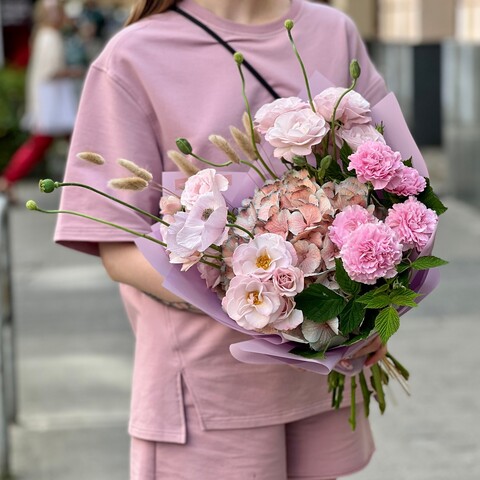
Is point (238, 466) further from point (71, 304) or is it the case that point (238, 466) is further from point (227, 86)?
point (71, 304)

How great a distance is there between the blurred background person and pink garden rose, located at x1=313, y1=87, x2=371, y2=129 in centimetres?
993

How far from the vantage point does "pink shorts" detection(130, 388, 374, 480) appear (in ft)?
8.45

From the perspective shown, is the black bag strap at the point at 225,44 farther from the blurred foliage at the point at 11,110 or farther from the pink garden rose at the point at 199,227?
the blurred foliage at the point at 11,110

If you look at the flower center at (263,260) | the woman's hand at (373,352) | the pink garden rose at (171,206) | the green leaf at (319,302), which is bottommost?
the woman's hand at (373,352)

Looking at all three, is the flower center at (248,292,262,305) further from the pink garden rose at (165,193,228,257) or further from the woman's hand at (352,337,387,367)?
the woman's hand at (352,337,387,367)

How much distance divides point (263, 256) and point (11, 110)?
14301mm

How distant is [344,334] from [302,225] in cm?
21

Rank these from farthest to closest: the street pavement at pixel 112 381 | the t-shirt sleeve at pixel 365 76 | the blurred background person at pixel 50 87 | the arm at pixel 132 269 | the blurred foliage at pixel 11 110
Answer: the blurred foliage at pixel 11 110 → the blurred background person at pixel 50 87 → the street pavement at pixel 112 381 → the t-shirt sleeve at pixel 365 76 → the arm at pixel 132 269

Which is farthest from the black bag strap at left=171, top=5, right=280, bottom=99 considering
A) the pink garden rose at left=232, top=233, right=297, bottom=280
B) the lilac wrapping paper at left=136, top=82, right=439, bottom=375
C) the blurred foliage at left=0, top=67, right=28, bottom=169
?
the blurred foliage at left=0, top=67, right=28, bottom=169

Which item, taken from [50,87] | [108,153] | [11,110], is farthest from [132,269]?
[11,110]

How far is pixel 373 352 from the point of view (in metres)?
2.53

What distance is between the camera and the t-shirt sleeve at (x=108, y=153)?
8.44 ft

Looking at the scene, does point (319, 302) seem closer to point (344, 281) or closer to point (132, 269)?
point (344, 281)

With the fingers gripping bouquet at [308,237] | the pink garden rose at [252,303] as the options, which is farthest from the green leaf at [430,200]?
the pink garden rose at [252,303]
